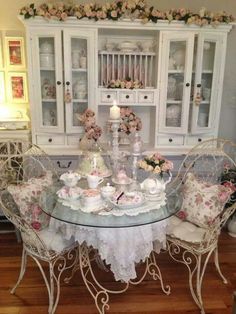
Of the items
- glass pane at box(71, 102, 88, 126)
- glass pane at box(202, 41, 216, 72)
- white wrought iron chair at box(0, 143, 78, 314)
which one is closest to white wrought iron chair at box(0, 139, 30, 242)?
white wrought iron chair at box(0, 143, 78, 314)

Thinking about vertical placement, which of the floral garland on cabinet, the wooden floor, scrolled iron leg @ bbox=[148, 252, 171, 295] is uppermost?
the floral garland on cabinet

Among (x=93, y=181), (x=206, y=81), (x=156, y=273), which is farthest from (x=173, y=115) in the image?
(x=156, y=273)

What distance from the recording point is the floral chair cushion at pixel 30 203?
2.18m

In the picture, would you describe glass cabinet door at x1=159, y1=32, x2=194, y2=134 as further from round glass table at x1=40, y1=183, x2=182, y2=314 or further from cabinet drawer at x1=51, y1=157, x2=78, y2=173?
round glass table at x1=40, y1=183, x2=182, y2=314

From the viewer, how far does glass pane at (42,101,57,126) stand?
9.78 ft

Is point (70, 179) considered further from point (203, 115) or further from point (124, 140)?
point (203, 115)

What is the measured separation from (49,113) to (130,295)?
1.77 meters

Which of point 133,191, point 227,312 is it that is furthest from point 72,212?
point 227,312

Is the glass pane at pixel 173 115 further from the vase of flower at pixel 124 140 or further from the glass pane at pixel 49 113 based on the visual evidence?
the glass pane at pixel 49 113

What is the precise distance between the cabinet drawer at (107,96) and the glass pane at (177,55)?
0.59m

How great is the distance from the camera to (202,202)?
2.24 m

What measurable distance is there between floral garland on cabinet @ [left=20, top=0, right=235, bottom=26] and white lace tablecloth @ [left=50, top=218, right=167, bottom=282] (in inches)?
70.8

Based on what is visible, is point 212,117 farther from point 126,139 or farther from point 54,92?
point 54,92

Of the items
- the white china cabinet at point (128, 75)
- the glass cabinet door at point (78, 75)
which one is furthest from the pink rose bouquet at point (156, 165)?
the glass cabinet door at point (78, 75)
